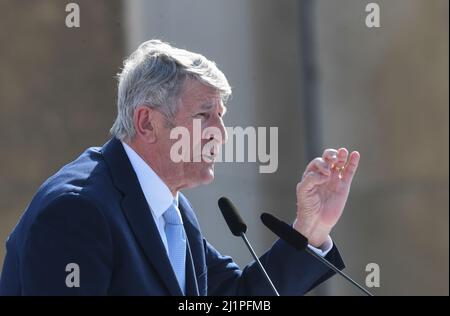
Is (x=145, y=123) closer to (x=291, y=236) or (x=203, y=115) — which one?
(x=203, y=115)

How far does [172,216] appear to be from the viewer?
9.09 feet

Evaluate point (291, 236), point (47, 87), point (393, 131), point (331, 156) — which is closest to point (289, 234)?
point (291, 236)

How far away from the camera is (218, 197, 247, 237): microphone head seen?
2.68 meters

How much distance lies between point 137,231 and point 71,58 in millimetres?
2388

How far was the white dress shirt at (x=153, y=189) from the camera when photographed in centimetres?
268

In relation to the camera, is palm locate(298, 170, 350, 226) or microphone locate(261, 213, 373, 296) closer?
microphone locate(261, 213, 373, 296)

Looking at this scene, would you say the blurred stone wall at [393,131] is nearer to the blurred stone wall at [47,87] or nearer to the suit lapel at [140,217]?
the blurred stone wall at [47,87]

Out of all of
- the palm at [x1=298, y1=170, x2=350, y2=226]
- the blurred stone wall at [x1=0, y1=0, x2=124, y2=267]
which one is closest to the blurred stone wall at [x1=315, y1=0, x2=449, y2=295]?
the blurred stone wall at [x1=0, y1=0, x2=124, y2=267]

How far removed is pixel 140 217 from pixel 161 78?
0.41 metres

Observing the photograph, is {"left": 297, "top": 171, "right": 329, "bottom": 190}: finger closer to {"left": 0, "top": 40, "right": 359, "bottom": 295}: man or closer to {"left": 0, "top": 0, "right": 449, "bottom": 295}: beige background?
{"left": 0, "top": 40, "right": 359, "bottom": 295}: man

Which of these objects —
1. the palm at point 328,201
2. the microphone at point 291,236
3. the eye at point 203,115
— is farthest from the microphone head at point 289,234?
the eye at point 203,115

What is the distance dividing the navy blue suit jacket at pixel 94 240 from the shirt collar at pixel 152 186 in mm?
32

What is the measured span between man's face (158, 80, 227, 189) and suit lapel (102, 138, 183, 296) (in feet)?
0.45

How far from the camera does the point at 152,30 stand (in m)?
4.84
